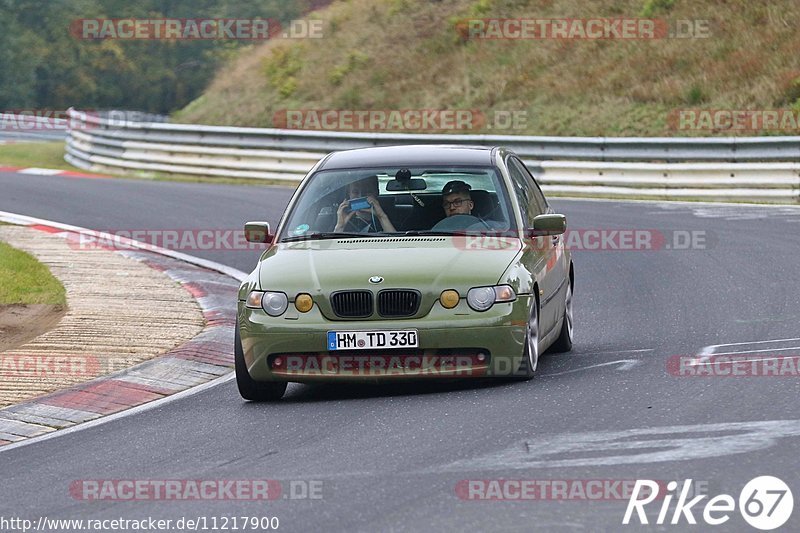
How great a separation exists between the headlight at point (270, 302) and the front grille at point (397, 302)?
0.60m

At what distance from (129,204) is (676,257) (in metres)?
9.79

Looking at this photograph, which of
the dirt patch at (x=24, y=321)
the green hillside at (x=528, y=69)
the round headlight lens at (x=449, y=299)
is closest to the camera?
the round headlight lens at (x=449, y=299)

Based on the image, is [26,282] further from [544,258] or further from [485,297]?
[485,297]

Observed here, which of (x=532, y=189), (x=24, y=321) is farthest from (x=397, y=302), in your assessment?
(x=24, y=321)

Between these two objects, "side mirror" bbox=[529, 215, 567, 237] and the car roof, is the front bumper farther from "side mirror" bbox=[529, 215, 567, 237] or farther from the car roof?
the car roof

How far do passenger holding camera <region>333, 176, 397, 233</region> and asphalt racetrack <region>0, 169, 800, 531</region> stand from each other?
1.11m

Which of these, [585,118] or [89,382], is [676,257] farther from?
[585,118]

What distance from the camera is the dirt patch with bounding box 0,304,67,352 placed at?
11.8 meters

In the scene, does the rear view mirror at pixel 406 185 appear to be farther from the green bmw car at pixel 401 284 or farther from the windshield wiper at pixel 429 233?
the windshield wiper at pixel 429 233

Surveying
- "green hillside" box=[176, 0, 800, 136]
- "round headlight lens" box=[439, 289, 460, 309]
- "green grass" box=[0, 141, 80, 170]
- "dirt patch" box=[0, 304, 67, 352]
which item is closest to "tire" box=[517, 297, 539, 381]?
"round headlight lens" box=[439, 289, 460, 309]

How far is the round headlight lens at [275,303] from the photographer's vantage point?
29.5 ft

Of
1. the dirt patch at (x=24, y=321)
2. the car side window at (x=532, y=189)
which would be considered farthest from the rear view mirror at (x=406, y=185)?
the dirt patch at (x=24, y=321)

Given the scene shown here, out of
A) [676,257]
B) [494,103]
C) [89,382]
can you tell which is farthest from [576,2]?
[89,382]

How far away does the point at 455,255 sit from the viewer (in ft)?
30.4
